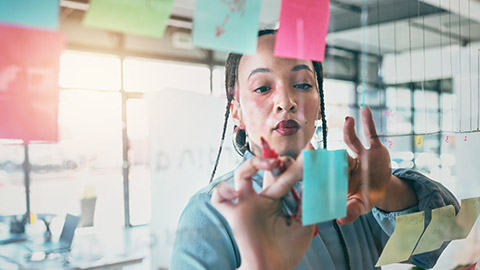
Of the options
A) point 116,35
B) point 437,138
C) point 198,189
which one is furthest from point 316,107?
point 437,138

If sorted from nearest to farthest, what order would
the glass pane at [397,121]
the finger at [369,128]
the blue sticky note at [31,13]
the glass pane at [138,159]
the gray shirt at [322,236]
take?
1. the blue sticky note at [31,13]
2. the glass pane at [138,159]
3. the gray shirt at [322,236]
4. the finger at [369,128]
5. the glass pane at [397,121]

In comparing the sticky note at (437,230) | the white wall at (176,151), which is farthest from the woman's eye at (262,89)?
the sticky note at (437,230)

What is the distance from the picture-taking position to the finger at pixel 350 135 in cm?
104

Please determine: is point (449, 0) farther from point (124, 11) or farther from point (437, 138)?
point (124, 11)

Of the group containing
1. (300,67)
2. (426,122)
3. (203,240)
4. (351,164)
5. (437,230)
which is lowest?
(437,230)

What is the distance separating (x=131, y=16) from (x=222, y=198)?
0.35 meters

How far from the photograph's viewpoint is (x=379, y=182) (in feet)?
3.65

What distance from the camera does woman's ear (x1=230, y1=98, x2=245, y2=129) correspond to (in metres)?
0.83

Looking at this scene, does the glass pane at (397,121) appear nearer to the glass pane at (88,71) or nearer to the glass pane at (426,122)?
the glass pane at (426,122)

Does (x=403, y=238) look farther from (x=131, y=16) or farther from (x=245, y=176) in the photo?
(x=131, y=16)

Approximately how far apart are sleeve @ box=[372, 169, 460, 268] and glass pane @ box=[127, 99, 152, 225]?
69cm

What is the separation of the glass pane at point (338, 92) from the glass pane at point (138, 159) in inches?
19.1

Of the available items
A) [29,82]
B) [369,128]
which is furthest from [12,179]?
[369,128]

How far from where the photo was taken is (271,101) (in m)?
0.87
